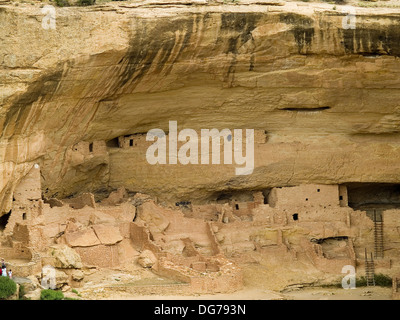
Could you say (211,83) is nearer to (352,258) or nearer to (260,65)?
(260,65)

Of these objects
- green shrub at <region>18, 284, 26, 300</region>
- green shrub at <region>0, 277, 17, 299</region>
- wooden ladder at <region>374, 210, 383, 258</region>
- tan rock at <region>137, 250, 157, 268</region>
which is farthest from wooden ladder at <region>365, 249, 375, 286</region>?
green shrub at <region>0, 277, 17, 299</region>

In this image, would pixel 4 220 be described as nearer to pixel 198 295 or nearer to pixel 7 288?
pixel 7 288

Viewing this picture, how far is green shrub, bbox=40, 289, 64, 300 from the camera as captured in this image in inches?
1175

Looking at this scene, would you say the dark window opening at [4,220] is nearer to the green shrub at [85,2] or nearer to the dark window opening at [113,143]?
the dark window opening at [113,143]

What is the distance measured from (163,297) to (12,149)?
5044 mm

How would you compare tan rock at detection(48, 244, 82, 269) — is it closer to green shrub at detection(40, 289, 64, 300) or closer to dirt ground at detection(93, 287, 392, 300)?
dirt ground at detection(93, 287, 392, 300)

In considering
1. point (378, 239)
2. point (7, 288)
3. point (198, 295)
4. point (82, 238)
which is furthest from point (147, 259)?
point (378, 239)

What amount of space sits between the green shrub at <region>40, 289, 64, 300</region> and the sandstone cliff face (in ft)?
11.0

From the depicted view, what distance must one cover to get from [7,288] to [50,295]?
3.33 ft

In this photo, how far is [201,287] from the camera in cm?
3200

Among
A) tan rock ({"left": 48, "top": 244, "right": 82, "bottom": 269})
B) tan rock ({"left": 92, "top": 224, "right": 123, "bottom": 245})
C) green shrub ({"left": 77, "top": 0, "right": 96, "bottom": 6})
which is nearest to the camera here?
tan rock ({"left": 48, "top": 244, "right": 82, "bottom": 269})

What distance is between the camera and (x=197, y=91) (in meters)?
34.8

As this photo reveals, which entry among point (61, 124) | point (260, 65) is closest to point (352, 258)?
point (260, 65)

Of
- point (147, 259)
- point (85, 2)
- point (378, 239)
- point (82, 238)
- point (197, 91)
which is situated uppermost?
point (85, 2)
